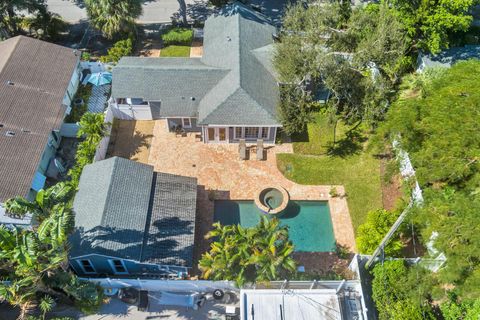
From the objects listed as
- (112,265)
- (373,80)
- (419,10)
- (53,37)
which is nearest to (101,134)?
(112,265)

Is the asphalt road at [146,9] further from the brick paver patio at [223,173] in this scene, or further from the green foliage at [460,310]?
the green foliage at [460,310]

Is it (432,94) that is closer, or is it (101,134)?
(432,94)

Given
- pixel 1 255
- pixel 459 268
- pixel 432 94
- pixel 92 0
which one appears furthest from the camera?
pixel 92 0

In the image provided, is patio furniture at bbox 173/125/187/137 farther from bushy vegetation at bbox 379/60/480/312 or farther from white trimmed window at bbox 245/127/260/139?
bushy vegetation at bbox 379/60/480/312

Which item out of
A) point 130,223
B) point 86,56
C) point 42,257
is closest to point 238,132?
point 130,223

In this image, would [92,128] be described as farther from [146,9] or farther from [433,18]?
[433,18]

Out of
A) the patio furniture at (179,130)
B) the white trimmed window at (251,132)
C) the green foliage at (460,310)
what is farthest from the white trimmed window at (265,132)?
the green foliage at (460,310)

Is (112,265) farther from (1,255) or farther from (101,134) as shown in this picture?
(101,134)
